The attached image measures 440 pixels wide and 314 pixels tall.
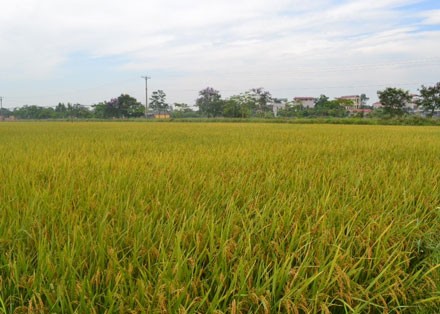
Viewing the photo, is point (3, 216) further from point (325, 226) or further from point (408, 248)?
point (408, 248)

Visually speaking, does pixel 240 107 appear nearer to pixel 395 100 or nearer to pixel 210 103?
pixel 210 103

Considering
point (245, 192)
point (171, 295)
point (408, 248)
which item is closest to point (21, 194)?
point (245, 192)

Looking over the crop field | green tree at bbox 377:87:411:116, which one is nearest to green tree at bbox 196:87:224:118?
green tree at bbox 377:87:411:116

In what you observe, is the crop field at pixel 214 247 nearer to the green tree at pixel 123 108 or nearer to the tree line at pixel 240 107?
the tree line at pixel 240 107

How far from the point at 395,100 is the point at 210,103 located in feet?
72.8

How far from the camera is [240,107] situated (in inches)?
1578

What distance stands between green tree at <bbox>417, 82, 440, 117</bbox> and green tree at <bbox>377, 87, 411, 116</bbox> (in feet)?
3.42

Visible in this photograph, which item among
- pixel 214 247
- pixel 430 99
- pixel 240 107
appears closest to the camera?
pixel 214 247

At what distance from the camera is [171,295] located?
2.95ft

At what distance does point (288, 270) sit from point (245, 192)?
3.48ft

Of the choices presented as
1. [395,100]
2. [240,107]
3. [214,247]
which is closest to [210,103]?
[240,107]

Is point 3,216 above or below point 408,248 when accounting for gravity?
above

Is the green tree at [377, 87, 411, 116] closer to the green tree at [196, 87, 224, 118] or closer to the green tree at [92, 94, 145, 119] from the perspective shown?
the green tree at [196, 87, 224, 118]

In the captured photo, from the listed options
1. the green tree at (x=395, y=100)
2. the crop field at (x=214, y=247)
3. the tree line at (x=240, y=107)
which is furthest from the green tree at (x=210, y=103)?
the crop field at (x=214, y=247)
